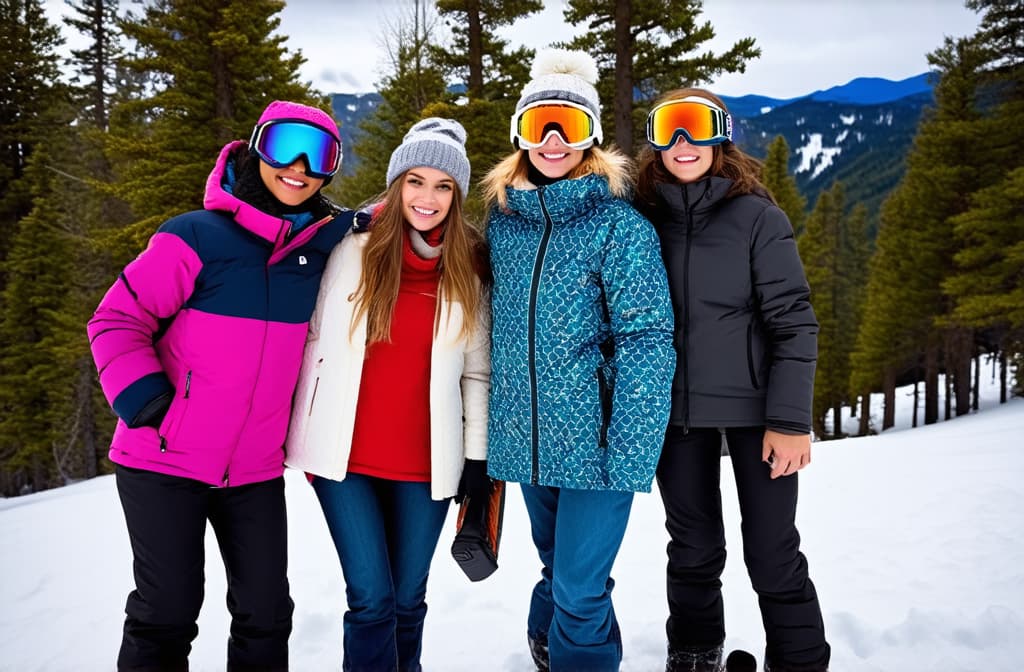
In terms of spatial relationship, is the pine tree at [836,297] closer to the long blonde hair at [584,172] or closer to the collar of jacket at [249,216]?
the long blonde hair at [584,172]

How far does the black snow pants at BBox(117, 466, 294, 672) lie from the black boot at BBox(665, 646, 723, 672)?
Result: 1.96m

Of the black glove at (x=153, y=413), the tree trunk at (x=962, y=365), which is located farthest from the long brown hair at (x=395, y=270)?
the tree trunk at (x=962, y=365)

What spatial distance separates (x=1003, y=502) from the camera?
539 centimetres

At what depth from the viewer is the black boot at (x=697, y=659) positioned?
9.77ft

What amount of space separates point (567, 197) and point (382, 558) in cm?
188

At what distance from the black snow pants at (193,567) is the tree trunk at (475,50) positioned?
44.7 ft

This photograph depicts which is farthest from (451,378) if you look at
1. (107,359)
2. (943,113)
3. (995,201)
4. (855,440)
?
(943,113)

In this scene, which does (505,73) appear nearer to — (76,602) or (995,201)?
(76,602)

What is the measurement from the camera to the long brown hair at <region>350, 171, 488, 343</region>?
8.77 feet

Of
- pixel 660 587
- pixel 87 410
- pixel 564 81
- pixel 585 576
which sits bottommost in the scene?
pixel 87 410

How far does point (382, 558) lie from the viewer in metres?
2.72

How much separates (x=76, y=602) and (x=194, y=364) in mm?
3779

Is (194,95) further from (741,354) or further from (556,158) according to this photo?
(741,354)

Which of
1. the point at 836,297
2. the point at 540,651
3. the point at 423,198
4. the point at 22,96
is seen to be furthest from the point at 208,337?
the point at 836,297
